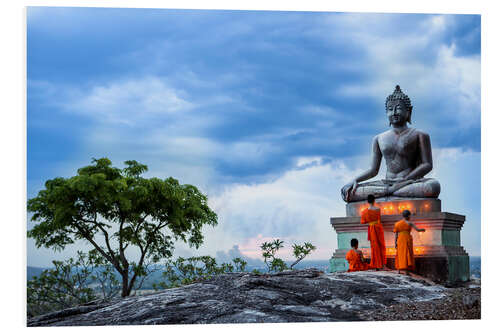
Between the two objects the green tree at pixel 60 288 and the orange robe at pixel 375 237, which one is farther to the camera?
the green tree at pixel 60 288

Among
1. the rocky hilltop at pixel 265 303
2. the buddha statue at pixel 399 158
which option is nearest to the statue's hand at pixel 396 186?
the buddha statue at pixel 399 158

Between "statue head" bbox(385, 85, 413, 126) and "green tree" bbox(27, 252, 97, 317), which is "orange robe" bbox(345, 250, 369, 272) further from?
"green tree" bbox(27, 252, 97, 317)

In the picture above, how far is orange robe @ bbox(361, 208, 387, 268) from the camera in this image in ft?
32.4

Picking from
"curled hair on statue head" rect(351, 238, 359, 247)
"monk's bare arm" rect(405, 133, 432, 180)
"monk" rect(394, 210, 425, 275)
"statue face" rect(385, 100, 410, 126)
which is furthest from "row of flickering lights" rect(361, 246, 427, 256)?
"statue face" rect(385, 100, 410, 126)

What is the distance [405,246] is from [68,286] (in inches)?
297

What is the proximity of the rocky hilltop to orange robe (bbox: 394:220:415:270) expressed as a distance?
106 centimetres

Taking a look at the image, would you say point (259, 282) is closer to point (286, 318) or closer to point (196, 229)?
point (286, 318)

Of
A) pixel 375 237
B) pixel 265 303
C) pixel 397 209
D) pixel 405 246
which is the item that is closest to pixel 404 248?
pixel 405 246

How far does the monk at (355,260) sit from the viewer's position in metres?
10.0

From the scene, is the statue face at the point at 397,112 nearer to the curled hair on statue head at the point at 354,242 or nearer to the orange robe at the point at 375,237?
the orange robe at the point at 375,237

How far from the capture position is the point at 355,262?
10.0 meters

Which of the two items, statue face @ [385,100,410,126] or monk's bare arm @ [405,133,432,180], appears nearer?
monk's bare arm @ [405,133,432,180]

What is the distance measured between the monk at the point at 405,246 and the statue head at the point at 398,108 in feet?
7.90

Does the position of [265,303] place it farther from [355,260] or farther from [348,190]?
[348,190]
